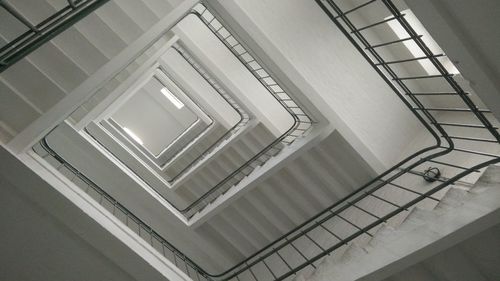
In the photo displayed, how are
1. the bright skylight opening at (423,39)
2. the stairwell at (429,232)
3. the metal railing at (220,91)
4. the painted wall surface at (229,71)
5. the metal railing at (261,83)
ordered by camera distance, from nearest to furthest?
the stairwell at (429,232), the bright skylight opening at (423,39), the metal railing at (261,83), the painted wall surface at (229,71), the metal railing at (220,91)

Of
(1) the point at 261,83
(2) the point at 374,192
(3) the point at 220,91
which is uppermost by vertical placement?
(3) the point at 220,91

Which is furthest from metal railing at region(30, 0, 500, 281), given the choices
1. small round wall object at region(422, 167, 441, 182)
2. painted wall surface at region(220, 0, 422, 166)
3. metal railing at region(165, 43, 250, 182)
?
metal railing at region(165, 43, 250, 182)

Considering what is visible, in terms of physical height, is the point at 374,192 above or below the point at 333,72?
below

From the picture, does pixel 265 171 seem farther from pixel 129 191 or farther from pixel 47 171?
pixel 47 171

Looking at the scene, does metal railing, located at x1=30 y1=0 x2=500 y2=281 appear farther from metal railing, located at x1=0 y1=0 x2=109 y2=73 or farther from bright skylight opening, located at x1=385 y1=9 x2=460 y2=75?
metal railing, located at x1=0 y1=0 x2=109 y2=73

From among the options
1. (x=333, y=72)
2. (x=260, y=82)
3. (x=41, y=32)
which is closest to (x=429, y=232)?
(x=333, y=72)

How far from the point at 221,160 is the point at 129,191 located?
230cm

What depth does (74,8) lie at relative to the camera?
7.56 ft

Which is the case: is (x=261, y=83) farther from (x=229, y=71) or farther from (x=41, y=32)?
(x=41, y=32)

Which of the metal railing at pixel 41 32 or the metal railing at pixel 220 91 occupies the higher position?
the metal railing at pixel 41 32

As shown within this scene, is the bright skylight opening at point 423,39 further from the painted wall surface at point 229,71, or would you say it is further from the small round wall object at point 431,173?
the painted wall surface at point 229,71

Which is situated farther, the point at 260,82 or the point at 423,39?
the point at 260,82

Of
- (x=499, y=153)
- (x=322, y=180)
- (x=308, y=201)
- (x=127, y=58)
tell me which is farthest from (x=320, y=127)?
(x=127, y=58)

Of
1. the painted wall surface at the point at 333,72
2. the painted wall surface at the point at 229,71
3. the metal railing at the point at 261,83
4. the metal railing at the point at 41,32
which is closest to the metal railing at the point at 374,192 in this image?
the painted wall surface at the point at 333,72
